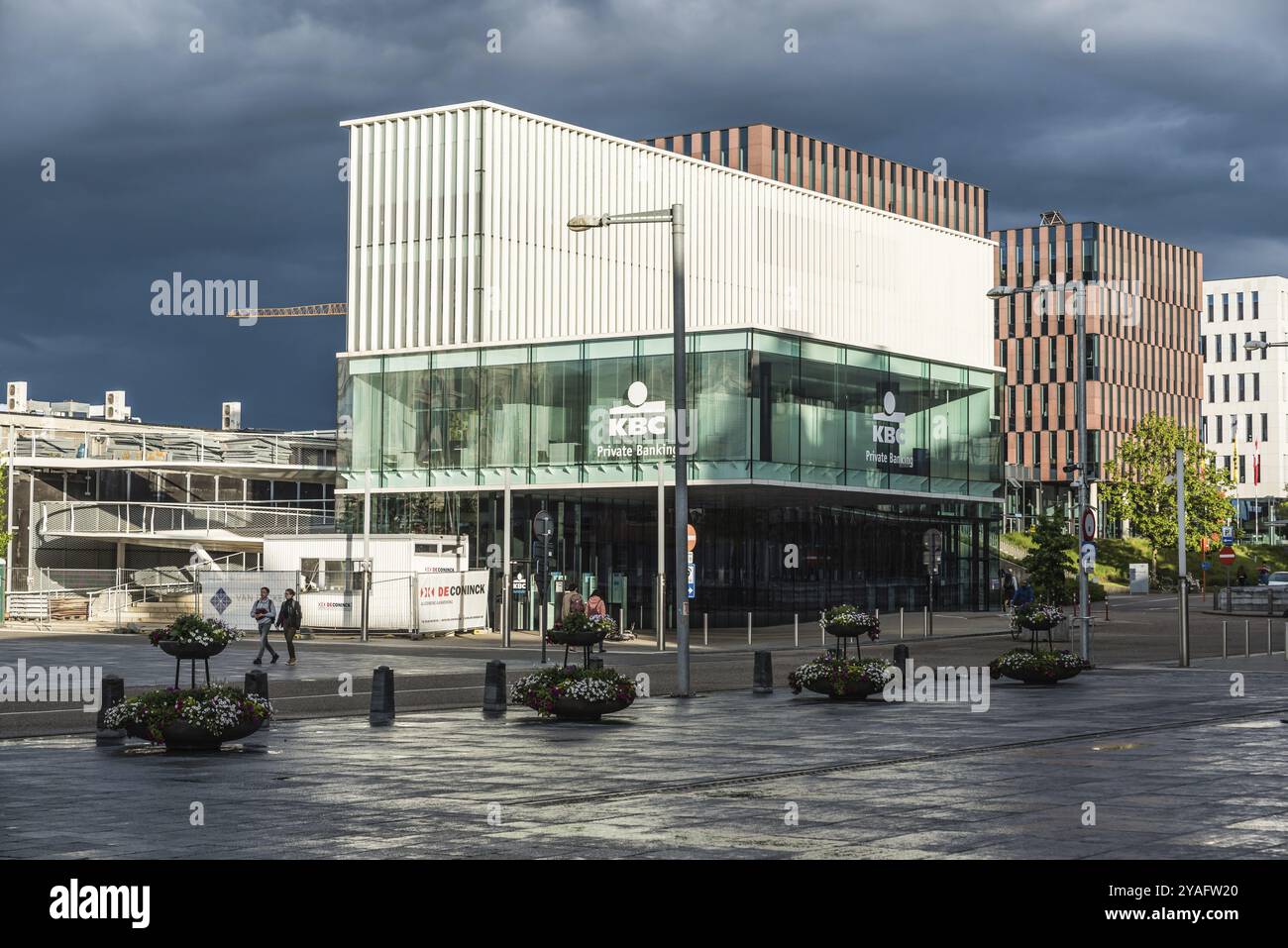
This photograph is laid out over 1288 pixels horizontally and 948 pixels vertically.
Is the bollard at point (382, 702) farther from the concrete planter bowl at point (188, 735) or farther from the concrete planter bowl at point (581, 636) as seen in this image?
the concrete planter bowl at point (188, 735)

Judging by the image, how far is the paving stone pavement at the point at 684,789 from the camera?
11.8 meters

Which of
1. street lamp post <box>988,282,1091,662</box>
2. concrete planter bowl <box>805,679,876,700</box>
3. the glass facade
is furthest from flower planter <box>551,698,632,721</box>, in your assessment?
the glass facade

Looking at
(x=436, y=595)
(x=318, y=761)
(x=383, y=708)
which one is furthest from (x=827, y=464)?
(x=318, y=761)

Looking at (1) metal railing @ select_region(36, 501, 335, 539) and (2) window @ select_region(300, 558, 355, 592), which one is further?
(1) metal railing @ select_region(36, 501, 335, 539)

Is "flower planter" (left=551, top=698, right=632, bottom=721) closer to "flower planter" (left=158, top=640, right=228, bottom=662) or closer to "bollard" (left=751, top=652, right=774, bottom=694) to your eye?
"flower planter" (left=158, top=640, right=228, bottom=662)

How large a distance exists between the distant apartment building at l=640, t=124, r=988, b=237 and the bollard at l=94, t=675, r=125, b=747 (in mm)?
107692

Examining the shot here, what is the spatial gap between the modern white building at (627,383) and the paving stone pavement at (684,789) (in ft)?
123

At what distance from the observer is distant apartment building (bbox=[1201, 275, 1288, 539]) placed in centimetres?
16375

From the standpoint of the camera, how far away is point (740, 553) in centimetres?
6356

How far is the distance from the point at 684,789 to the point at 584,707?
837 centimetres

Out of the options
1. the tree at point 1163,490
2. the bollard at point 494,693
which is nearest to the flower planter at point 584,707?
the bollard at point 494,693

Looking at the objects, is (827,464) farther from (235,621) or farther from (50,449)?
(50,449)


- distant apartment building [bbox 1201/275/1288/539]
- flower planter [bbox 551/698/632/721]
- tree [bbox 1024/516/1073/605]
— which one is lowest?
flower planter [bbox 551/698/632/721]

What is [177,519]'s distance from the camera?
287ft
